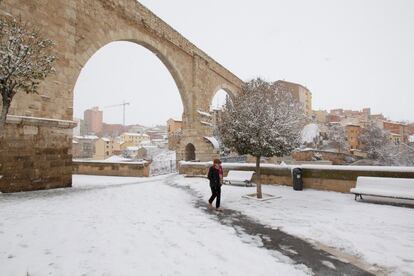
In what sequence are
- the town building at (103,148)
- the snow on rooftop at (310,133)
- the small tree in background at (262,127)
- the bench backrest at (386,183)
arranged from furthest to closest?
the town building at (103,148), the snow on rooftop at (310,133), the small tree in background at (262,127), the bench backrest at (386,183)

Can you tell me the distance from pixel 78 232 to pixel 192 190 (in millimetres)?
5943

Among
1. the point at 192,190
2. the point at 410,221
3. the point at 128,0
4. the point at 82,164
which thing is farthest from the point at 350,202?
the point at 82,164

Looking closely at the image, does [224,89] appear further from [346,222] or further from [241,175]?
[346,222]

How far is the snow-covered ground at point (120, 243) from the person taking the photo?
11.0ft

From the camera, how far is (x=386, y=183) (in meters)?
7.64

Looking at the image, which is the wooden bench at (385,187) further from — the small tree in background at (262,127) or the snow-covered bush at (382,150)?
the snow-covered bush at (382,150)

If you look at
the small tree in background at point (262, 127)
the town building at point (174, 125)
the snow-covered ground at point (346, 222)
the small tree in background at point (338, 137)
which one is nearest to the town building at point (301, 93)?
the small tree in background at point (338, 137)

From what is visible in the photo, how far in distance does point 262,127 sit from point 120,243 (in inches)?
232

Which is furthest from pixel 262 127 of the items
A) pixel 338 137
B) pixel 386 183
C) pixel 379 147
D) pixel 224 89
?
pixel 338 137

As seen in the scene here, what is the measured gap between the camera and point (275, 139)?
8719 millimetres

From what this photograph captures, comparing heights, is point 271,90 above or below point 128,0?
below

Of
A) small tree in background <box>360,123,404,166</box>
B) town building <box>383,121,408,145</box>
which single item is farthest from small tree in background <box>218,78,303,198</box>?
town building <box>383,121,408,145</box>

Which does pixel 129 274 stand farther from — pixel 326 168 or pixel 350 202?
pixel 326 168

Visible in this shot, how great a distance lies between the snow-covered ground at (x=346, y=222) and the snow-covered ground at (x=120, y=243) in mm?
1257
